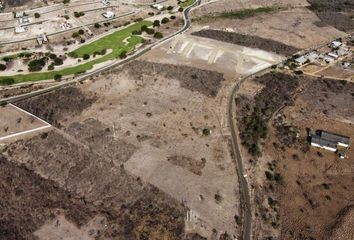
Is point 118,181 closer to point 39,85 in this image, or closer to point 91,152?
point 91,152

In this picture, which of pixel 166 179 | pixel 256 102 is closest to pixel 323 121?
pixel 256 102

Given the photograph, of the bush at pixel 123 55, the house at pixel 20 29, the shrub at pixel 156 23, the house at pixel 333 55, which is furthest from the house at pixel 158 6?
the house at pixel 333 55

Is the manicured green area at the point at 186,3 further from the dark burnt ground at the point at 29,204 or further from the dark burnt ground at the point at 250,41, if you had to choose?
the dark burnt ground at the point at 29,204

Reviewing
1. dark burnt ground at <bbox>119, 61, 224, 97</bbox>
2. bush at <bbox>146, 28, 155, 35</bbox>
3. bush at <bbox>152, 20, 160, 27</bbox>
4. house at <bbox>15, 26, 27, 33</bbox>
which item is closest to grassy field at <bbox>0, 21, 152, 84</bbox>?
bush at <bbox>152, 20, 160, 27</bbox>

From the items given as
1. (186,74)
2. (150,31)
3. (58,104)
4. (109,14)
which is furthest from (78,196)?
(109,14)

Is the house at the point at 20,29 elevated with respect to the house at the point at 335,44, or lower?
elevated

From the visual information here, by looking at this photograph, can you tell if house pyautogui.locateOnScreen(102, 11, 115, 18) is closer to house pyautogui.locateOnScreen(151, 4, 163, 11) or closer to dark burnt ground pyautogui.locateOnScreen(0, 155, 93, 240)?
house pyautogui.locateOnScreen(151, 4, 163, 11)
